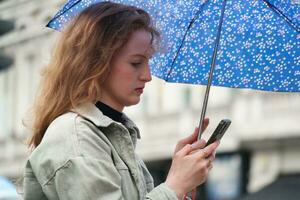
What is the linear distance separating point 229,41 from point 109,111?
2.65 ft

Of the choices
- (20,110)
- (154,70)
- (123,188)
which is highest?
(154,70)

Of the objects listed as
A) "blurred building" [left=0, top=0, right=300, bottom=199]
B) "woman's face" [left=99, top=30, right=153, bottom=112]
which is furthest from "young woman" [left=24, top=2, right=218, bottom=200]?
"blurred building" [left=0, top=0, right=300, bottom=199]

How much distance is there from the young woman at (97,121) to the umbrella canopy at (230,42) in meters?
0.51

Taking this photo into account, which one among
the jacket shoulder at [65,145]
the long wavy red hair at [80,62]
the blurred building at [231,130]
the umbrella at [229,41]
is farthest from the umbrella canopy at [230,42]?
the blurred building at [231,130]

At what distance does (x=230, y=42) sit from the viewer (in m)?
3.19

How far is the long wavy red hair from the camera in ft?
8.01

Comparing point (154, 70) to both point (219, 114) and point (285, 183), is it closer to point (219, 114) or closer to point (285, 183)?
point (285, 183)

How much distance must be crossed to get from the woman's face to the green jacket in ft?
0.25

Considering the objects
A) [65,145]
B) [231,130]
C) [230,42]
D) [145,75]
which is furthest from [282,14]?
[231,130]

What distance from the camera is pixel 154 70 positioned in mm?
3250

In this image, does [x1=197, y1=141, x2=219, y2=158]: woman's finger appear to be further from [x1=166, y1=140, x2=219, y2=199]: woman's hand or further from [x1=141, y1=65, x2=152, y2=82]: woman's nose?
[x1=141, y1=65, x2=152, y2=82]: woman's nose

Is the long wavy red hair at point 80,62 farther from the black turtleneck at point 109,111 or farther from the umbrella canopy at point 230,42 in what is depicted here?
the umbrella canopy at point 230,42

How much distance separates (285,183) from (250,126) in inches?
382

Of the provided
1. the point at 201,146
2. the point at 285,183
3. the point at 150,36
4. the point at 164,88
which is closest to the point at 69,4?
the point at 150,36
